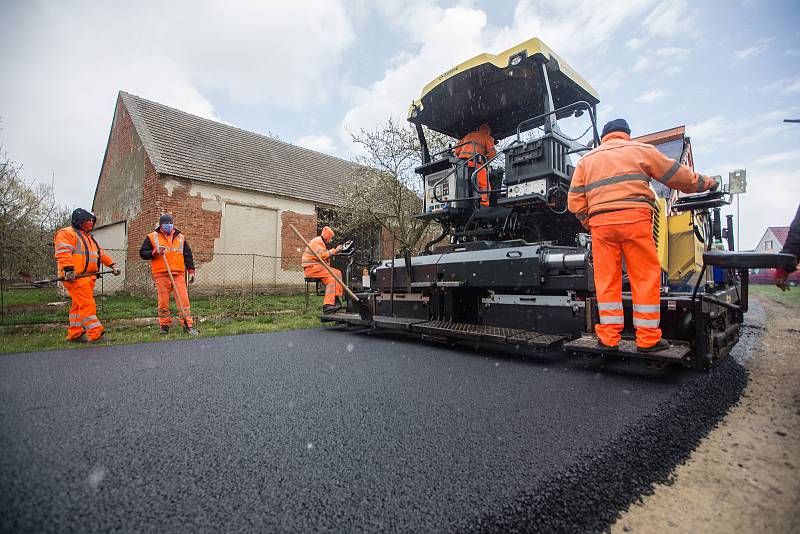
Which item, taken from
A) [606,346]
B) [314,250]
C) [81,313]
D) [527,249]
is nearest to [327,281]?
[314,250]

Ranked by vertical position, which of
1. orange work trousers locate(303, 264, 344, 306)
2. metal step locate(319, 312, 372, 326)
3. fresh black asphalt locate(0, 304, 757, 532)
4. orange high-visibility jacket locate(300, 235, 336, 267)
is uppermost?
orange high-visibility jacket locate(300, 235, 336, 267)

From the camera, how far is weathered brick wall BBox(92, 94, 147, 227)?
12.1m

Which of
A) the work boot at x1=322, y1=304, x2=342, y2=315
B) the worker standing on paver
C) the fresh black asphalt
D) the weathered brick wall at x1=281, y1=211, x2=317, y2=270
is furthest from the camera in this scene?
the weathered brick wall at x1=281, y1=211, x2=317, y2=270

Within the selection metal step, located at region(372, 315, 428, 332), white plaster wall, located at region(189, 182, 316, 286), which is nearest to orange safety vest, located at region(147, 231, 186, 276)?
metal step, located at region(372, 315, 428, 332)

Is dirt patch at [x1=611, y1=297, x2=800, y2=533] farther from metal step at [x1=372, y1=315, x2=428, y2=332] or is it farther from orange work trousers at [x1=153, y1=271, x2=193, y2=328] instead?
orange work trousers at [x1=153, y1=271, x2=193, y2=328]

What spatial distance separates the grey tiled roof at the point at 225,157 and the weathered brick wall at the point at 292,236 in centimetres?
75

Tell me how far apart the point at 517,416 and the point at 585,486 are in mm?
653

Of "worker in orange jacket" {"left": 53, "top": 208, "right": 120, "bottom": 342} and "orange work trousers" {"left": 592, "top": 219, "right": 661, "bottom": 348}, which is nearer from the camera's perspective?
"orange work trousers" {"left": 592, "top": 219, "right": 661, "bottom": 348}

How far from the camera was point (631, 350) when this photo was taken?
2.67 metres

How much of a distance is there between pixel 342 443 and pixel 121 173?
15683 mm

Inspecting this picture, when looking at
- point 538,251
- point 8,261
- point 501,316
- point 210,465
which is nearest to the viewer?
point 210,465

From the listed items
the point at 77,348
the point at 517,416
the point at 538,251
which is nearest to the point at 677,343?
the point at 538,251

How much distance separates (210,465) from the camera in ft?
4.86

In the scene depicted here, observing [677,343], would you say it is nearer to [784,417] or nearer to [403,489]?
[784,417]
